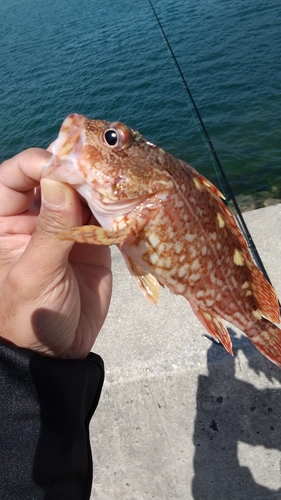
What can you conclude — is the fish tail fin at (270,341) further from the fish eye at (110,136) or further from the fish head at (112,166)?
the fish eye at (110,136)

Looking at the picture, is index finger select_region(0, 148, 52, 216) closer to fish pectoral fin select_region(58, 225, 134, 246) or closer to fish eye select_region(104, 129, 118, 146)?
fish eye select_region(104, 129, 118, 146)

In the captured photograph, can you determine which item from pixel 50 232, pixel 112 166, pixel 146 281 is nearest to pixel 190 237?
pixel 146 281

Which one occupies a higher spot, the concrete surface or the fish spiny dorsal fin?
the fish spiny dorsal fin

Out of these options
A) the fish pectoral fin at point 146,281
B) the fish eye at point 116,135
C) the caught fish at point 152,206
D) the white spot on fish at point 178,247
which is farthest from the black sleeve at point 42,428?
the fish eye at point 116,135

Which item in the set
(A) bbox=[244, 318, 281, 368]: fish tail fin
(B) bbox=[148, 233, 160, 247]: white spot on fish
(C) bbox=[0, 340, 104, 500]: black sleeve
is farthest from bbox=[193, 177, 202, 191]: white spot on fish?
(C) bbox=[0, 340, 104, 500]: black sleeve

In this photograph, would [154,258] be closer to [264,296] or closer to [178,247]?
[178,247]

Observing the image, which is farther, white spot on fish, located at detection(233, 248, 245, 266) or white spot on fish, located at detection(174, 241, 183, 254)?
white spot on fish, located at detection(233, 248, 245, 266)

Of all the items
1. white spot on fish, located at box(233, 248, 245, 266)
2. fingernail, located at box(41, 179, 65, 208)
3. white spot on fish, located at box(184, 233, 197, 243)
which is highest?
fingernail, located at box(41, 179, 65, 208)
